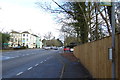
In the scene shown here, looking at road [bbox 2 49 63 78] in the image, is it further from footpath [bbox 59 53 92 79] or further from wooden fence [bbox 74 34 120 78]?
wooden fence [bbox 74 34 120 78]

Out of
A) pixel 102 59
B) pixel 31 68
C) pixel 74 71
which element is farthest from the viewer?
pixel 31 68

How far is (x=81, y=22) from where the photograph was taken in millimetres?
24250

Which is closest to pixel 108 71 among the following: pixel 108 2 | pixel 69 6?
pixel 108 2

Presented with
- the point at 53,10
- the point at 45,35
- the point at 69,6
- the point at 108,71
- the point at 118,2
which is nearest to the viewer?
the point at 108,71

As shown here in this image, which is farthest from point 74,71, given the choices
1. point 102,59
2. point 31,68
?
point 102,59

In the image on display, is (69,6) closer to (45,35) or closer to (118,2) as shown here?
(118,2)

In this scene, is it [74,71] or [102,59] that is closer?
[102,59]

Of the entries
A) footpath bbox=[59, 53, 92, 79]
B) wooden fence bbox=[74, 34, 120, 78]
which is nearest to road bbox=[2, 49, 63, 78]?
footpath bbox=[59, 53, 92, 79]

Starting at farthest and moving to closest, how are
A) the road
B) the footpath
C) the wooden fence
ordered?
the road < the footpath < the wooden fence

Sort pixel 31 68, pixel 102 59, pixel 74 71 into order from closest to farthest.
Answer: pixel 102 59
pixel 74 71
pixel 31 68

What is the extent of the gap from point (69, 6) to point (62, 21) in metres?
5.45

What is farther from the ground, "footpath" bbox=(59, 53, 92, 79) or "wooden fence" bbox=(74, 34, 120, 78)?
"wooden fence" bbox=(74, 34, 120, 78)

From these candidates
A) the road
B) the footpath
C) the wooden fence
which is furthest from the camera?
the road

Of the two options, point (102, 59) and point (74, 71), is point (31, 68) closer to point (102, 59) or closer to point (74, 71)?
point (74, 71)
